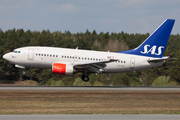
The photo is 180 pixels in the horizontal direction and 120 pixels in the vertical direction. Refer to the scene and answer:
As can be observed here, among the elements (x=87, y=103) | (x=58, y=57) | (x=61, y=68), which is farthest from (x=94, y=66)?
(x=87, y=103)

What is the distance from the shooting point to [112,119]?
1773 cm

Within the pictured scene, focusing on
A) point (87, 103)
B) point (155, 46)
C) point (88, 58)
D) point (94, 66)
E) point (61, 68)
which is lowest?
point (87, 103)

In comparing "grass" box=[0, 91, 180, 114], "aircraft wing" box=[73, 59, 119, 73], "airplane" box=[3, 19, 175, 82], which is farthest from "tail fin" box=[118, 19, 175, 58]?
"grass" box=[0, 91, 180, 114]

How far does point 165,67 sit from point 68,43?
104 feet

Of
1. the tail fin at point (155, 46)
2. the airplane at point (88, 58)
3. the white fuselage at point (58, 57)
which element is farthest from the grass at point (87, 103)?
the tail fin at point (155, 46)

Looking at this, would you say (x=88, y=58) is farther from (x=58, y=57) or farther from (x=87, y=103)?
(x=87, y=103)

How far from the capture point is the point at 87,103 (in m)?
26.1

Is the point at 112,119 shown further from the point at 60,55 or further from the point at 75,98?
the point at 60,55

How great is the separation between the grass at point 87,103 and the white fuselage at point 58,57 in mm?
9529

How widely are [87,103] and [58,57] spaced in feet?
49.9

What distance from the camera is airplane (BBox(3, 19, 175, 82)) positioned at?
3959 cm

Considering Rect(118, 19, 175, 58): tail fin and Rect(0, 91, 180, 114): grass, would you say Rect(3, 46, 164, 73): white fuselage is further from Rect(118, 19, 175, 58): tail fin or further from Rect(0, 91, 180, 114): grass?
Rect(0, 91, 180, 114): grass

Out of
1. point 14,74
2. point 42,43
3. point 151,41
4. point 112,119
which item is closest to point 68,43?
point 42,43

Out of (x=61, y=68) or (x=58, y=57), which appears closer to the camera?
(x=61, y=68)
